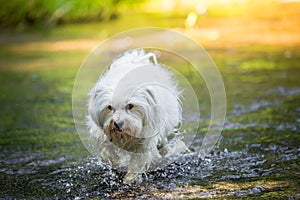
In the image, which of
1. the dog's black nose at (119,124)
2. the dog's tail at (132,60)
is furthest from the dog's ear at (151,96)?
the dog's tail at (132,60)

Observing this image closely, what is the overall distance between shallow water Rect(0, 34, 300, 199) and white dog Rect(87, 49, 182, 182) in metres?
0.24

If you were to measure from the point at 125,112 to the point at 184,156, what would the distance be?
63.2 inches

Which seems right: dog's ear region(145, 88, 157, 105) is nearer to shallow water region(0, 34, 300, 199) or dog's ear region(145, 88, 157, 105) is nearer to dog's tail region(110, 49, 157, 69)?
dog's tail region(110, 49, 157, 69)

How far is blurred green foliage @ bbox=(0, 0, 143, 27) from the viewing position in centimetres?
2072

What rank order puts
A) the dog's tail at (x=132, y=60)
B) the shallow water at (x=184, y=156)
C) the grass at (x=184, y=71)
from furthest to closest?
the grass at (x=184, y=71) → the dog's tail at (x=132, y=60) → the shallow water at (x=184, y=156)

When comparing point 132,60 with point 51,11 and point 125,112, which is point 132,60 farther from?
point 51,11

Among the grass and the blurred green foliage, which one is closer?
the grass

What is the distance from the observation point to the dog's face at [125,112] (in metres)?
5.00

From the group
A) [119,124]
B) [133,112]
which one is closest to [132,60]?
[133,112]

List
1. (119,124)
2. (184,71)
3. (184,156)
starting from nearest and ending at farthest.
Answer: (119,124) < (184,156) < (184,71)

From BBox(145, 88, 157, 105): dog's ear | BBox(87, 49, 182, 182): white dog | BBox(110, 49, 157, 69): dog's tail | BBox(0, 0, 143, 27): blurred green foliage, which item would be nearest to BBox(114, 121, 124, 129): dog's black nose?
BBox(87, 49, 182, 182): white dog

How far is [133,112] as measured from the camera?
5.06m

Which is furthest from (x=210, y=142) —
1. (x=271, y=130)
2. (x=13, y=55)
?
(x=13, y=55)

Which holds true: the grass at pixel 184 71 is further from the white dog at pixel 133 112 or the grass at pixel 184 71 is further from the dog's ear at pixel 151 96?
the dog's ear at pixel 151 96
